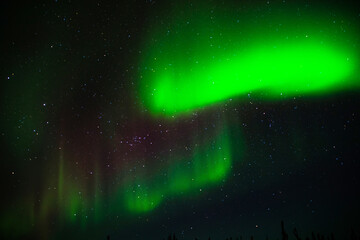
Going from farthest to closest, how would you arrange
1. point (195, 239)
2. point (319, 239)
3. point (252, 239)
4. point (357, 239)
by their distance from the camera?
point (195, 239), point (252, 239), point (319, 239), point (357, 239)

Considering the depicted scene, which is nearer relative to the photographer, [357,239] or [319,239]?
[357,239]

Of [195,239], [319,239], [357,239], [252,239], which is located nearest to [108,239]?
[195,239]

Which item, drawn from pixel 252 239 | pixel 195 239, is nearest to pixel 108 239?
pixel 195 239

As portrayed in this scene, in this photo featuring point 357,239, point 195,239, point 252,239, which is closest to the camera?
point 357,239

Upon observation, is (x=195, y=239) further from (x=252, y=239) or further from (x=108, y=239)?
(x=108, y=239)

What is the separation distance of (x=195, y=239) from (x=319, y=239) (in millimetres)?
17910

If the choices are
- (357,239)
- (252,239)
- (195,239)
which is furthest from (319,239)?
(195,239)

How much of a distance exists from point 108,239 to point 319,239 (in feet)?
87.4

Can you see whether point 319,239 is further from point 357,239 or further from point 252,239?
point 252,239

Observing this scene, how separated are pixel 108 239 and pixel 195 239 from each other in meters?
15.9

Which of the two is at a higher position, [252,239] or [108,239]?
[108,239]

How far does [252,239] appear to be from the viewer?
127 ft

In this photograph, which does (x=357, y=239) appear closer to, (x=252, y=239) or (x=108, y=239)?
(x=252, y=239)

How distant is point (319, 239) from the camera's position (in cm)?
3309
